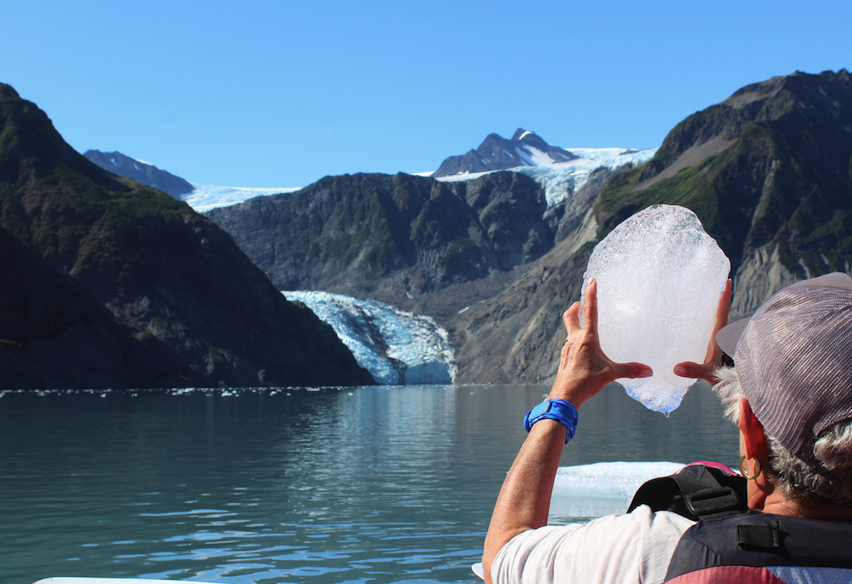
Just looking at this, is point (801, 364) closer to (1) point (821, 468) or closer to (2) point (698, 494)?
(1) point (821, 468)

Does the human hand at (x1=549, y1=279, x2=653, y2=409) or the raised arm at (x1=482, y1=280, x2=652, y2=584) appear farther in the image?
the human hand at (x1=549, y1=279, x2=653, y2=409)

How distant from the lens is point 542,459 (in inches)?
78.5

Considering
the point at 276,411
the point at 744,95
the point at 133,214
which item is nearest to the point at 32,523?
the point at 276,411

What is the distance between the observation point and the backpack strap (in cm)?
175

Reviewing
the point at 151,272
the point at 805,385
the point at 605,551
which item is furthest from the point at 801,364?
the point at 151,272

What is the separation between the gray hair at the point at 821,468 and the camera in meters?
1.61

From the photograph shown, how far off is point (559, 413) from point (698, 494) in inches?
16.6

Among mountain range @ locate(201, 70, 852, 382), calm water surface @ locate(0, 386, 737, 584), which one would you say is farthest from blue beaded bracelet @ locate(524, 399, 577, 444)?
mountain range @ locate(201, 70, 852, 382)

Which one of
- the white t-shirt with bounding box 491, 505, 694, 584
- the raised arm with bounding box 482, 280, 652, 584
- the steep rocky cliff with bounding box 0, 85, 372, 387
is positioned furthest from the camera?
the steep rocky cliff with bounding box 0, 85, 372, 387

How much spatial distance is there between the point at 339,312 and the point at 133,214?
53854 mm

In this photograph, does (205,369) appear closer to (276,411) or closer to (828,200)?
(276,411)

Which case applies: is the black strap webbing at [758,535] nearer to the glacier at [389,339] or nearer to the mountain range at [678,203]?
the mountain range at [678,203]

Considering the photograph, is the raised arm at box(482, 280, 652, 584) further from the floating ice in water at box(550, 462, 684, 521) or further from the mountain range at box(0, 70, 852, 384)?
the mountain range at box(0, 70, 852, 384)

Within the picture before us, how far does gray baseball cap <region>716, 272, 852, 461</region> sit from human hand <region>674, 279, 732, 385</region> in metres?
0.68
